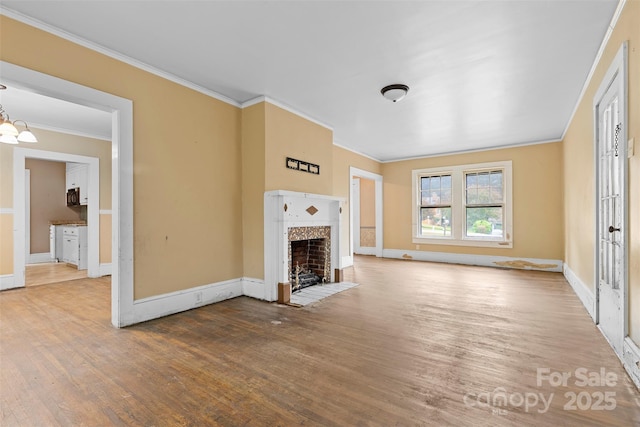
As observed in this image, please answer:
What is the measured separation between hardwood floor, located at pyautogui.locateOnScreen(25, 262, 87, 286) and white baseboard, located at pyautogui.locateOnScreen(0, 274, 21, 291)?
11.7 inches

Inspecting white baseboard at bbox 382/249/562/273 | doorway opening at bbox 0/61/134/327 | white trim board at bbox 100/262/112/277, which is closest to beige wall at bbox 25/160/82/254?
white trim board at bbox 100/262/112/277

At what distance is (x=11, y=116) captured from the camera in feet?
14.3

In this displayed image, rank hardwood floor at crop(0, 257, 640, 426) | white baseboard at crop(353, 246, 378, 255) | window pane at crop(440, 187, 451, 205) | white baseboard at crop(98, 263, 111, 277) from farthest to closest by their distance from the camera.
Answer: white baseboard at crop(353, 246, 378, 255) → window pane at crop(440, 187, 451, 205) → white baseboard at crop(98, 263, 111, 277) → hardwood floor at crop(0, 257, 640, 426)

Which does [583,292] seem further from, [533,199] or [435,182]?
[435,182]

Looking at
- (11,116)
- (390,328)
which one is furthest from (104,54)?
(390,328)

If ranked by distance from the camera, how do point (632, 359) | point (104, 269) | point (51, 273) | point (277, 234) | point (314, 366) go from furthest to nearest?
point (51, 273), point (104, 269), point (277, 234), point (314, 366), point (632, 359)

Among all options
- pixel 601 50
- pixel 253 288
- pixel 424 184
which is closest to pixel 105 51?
pixel 253 288

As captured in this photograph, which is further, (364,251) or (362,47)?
(364,251)

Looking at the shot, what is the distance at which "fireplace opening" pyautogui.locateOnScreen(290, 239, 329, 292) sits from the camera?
14.9 ft

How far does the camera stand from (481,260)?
6434 mm

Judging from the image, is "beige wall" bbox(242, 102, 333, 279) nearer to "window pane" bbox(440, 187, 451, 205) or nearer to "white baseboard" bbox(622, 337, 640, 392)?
"white baseboard" bbox(622, 337, 640, 392)

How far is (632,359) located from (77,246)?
8182 millimetres

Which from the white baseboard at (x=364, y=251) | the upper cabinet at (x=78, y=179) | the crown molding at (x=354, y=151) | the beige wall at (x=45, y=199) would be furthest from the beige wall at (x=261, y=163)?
the beige wall at (x=45, y=199)

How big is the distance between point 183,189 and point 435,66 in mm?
3119
